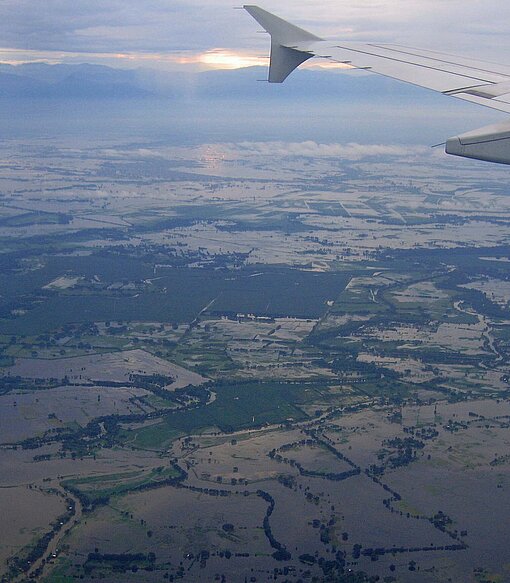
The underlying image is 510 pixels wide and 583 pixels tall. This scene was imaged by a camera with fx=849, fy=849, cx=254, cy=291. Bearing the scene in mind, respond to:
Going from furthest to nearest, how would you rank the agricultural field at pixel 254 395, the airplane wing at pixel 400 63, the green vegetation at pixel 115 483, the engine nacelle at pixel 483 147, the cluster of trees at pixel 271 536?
the green vegetation at pixel 115 483 < the agricultural field at pixel 254 395 < the cluster of trees at pixel 271 536 < the airplane wing at pixel 400 63 < the engine nacelle at pixel 483 147

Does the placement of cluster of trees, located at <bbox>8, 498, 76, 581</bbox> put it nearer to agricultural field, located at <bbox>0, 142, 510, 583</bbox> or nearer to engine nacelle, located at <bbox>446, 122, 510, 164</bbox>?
agricultural field, located at <bbox>0, 142, 510, 583</bbox>

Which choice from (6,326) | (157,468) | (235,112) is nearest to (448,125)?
(235,112)

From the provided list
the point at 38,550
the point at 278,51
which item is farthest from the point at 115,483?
the point at 278,51

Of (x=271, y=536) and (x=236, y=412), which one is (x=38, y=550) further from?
(x=236, y=412)

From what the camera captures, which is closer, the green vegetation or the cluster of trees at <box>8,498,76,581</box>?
the cluster of trees at <box>8,498,76,581</box>

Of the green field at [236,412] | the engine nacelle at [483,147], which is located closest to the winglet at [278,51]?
the engine nacelle at [483,147]

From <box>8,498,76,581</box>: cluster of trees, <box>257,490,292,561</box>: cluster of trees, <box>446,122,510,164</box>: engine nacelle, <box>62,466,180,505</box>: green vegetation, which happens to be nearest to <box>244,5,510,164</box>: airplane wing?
<box>446,122,510,164</box>: engine nacelle

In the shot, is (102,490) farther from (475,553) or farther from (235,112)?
(235,112)

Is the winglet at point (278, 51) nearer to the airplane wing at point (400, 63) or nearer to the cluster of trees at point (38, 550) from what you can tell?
the airplane wing at point (400, 63)
